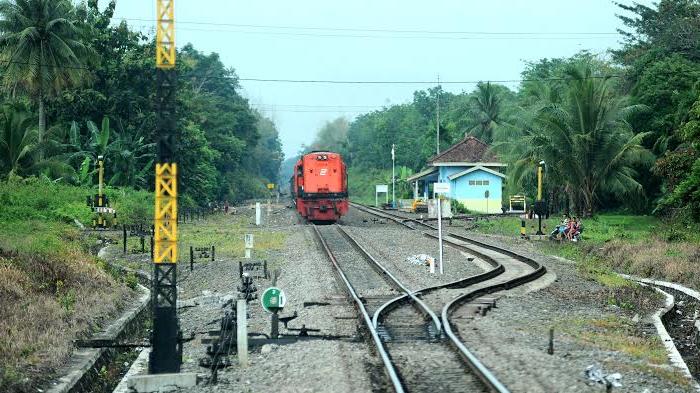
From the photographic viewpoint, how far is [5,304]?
46.0 ft

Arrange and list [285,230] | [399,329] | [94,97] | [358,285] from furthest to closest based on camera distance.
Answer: [94,97] < [285,230] < [358,285] < [399,329]

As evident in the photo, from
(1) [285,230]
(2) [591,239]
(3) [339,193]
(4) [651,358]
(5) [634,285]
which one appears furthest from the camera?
(3) [339,193]

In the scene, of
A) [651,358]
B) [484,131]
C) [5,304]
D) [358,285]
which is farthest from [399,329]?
[484,131]

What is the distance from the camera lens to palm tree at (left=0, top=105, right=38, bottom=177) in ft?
133

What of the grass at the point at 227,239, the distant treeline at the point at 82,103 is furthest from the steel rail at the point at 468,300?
the distant treeline at the point at 82,103

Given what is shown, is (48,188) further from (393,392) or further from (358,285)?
(393,392)

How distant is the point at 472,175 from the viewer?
56656mm

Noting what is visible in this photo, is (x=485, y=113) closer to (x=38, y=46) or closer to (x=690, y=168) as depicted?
(x=38, y=46)

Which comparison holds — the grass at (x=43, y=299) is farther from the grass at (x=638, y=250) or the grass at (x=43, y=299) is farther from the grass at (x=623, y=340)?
the grass at (x=638, y=250)

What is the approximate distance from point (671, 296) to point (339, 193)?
876 inches

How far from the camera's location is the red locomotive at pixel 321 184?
39688 millimetres

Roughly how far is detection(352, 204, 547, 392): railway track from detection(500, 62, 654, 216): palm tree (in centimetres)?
1225

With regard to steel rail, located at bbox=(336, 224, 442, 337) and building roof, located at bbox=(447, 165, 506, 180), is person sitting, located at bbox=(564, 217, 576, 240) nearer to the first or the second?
steel rail, located at bbox=(336, 224, 442, 337)

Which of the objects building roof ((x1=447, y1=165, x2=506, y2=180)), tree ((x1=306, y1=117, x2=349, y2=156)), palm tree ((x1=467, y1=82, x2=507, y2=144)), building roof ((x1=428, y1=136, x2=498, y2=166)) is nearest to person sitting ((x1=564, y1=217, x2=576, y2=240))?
building roof ((x1=447, y1=165, x2=506, y2=180))
